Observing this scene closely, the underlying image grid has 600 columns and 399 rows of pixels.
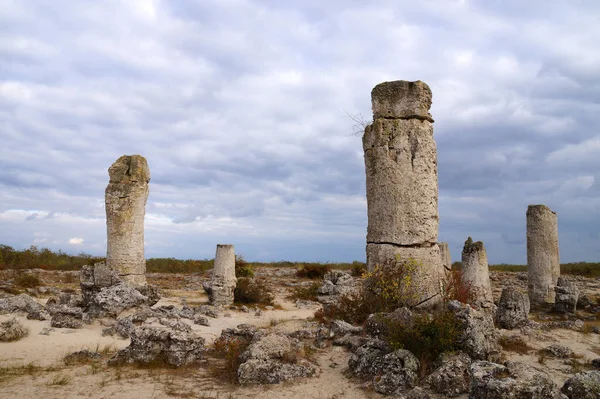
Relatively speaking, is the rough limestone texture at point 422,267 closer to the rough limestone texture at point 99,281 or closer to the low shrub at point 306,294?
the rough limestone texture at point 99,281

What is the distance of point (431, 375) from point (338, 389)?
129cm

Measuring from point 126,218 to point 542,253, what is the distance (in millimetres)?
13931

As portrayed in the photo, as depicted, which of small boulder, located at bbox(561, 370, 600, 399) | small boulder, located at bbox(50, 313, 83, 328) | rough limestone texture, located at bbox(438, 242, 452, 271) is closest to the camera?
small boulder, located at bbox(561, 370, 600, 399)

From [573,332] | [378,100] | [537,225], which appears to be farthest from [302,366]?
[537,225]

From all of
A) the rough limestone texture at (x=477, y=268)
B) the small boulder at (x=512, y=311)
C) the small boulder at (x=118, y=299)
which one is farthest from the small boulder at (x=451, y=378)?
the small boulder at (x=118, y=299)

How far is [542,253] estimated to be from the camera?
661 inches

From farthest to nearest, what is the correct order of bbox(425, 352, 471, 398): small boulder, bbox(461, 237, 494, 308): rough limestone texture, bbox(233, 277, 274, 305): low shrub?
bbox(233, 277, 274, 305): low shrub → bbox(461, 237, 494, 308): rough limestone texture → bbox(425, 352, 471, 398): small boulder

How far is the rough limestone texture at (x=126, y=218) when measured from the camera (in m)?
13.9

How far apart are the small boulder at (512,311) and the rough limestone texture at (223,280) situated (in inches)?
374

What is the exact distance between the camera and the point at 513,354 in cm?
847

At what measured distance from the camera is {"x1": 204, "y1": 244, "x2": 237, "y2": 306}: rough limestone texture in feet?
58.0

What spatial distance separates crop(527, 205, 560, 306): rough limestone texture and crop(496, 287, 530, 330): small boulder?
15.4 ft

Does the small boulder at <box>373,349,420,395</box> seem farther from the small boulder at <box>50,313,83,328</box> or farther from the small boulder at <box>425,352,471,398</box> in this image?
the small boulder at <box>50,313,83,328</box>

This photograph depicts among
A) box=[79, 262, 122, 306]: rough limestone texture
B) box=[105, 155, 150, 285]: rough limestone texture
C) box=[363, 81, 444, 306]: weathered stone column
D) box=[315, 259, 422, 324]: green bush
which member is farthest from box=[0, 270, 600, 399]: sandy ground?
box=[105, 155, 150, 285]: rough limestone texture
